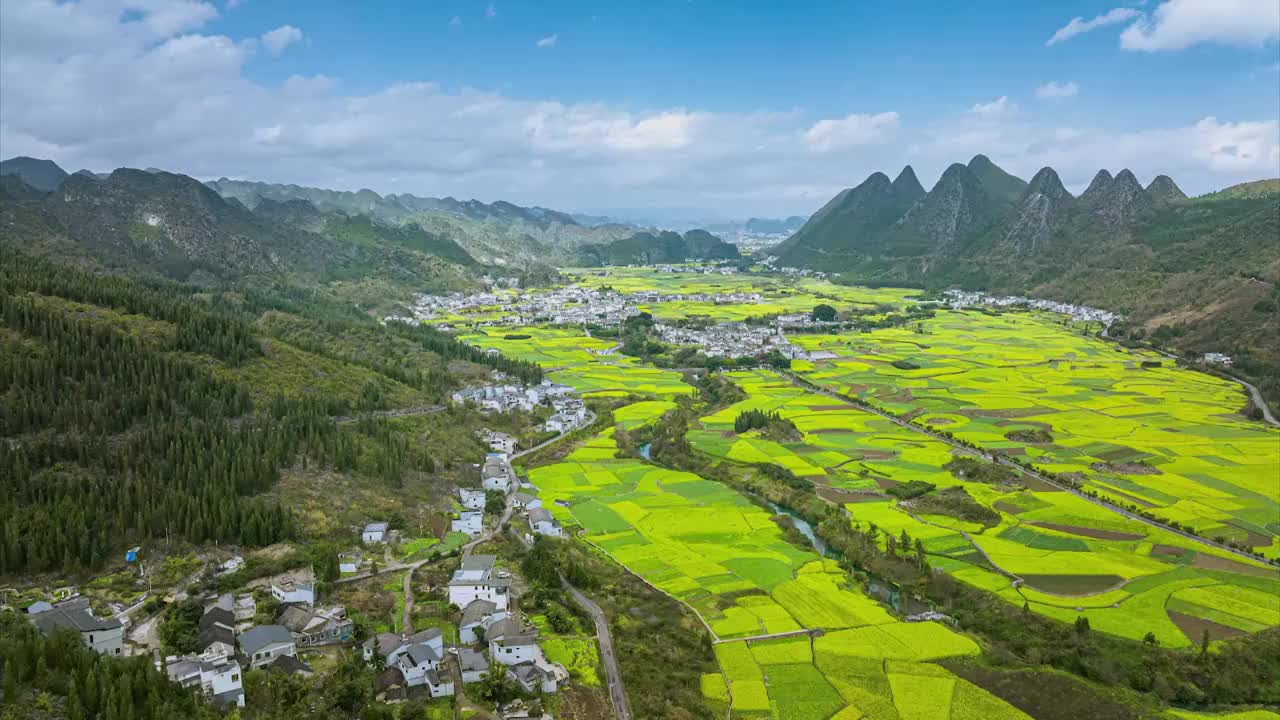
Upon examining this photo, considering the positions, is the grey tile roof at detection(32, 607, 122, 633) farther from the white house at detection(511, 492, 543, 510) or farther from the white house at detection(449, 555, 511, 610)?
the white house at detection(511, 492, 543, 510)

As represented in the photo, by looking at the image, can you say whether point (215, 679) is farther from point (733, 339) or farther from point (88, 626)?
point (733, 339)

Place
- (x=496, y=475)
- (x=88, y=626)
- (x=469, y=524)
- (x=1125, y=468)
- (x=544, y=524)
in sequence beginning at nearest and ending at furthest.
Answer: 1. (x=88, y=626)
2. (x=469, y=524)
3. (x=544, y=524)
4. (x=496, y=475)
5. (x=1125, y=468)

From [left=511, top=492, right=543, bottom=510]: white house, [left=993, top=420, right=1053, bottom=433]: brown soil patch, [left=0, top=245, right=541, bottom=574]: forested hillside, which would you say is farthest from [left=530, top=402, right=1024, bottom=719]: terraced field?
[left=993, top=420, right=1053, bottom=433]: brown soil patch

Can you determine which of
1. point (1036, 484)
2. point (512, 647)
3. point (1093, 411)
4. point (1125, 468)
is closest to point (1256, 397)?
point (1093, 411)

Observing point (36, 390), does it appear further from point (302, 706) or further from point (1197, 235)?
point (1197, 235)

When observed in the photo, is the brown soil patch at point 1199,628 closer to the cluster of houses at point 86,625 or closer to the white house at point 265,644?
the white house at point 265,644
